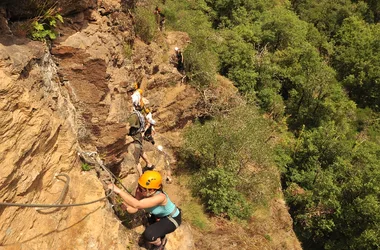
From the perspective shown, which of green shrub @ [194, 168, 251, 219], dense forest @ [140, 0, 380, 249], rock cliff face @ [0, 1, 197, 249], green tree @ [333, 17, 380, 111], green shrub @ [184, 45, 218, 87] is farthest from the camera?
green tree @ [333, 17, 380, 111]

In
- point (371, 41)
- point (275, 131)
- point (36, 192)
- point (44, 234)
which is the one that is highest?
point (36, 192)

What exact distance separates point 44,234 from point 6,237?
24.3 inches

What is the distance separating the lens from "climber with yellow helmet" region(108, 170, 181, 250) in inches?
228

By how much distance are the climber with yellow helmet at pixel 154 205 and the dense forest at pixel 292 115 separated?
8541 mm

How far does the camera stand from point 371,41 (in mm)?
37062

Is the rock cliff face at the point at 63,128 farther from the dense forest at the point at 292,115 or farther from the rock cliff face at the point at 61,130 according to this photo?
the dense forest at the point at 292,115

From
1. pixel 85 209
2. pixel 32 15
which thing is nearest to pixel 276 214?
pixel 85 209

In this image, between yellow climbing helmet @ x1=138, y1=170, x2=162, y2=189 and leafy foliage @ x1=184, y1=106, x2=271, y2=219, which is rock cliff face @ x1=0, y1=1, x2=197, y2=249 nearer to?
yellow climbing helmet @ x1=138, y1=170, x2=162, y2=189

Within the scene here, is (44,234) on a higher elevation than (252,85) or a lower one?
higher

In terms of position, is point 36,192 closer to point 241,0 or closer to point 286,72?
point 286,72

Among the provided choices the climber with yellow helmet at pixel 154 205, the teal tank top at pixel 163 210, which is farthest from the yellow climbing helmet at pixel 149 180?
the teal tank top at pixel 163 210

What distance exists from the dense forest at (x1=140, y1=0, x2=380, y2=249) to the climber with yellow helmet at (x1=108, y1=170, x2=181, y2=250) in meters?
8.54

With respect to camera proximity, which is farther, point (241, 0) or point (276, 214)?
point (241, 0)

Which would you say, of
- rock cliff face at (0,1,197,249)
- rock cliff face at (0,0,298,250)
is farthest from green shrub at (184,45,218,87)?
rock cliff face at (0,1,197,249)
